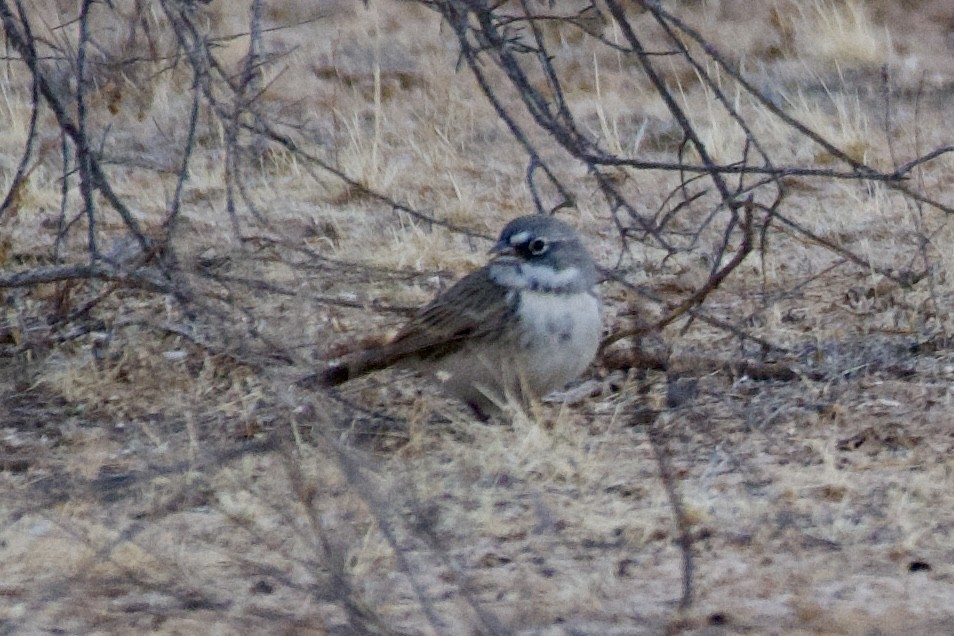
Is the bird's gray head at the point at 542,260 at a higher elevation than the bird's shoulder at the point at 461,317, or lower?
higher

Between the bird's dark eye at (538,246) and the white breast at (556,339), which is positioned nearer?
the white breast at (556,339)

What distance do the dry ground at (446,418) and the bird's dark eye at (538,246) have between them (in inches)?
24.8

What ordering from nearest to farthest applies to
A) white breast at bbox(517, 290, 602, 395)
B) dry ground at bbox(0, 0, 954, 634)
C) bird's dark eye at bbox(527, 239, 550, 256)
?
dry ground at bbox(0, 0, 954, 634)
white breast at bbox(517, 290, 602, 395)
bird's dark eye at bbox(527, 239, 550, 256)

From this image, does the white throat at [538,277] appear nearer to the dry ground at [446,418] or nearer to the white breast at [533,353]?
the white breast at [533,353]

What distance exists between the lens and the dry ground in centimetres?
460

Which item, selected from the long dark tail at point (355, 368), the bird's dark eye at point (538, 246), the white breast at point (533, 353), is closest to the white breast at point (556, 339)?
the white breast at point (533, 353)

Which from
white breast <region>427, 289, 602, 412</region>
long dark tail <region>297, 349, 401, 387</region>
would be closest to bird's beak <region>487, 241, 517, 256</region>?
white breast <region>427, 289, 602, 412</region>

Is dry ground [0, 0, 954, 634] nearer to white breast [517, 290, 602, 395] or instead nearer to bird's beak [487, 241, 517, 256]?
white breast [517, 290, 602, 395]

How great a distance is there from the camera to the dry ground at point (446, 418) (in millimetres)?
4598

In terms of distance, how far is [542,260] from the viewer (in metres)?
6.55

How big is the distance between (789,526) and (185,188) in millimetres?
5357

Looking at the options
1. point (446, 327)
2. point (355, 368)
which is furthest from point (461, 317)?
point (355, 368)

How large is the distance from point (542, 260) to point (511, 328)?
13.2 inches

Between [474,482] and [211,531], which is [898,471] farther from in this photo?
[211,531]
